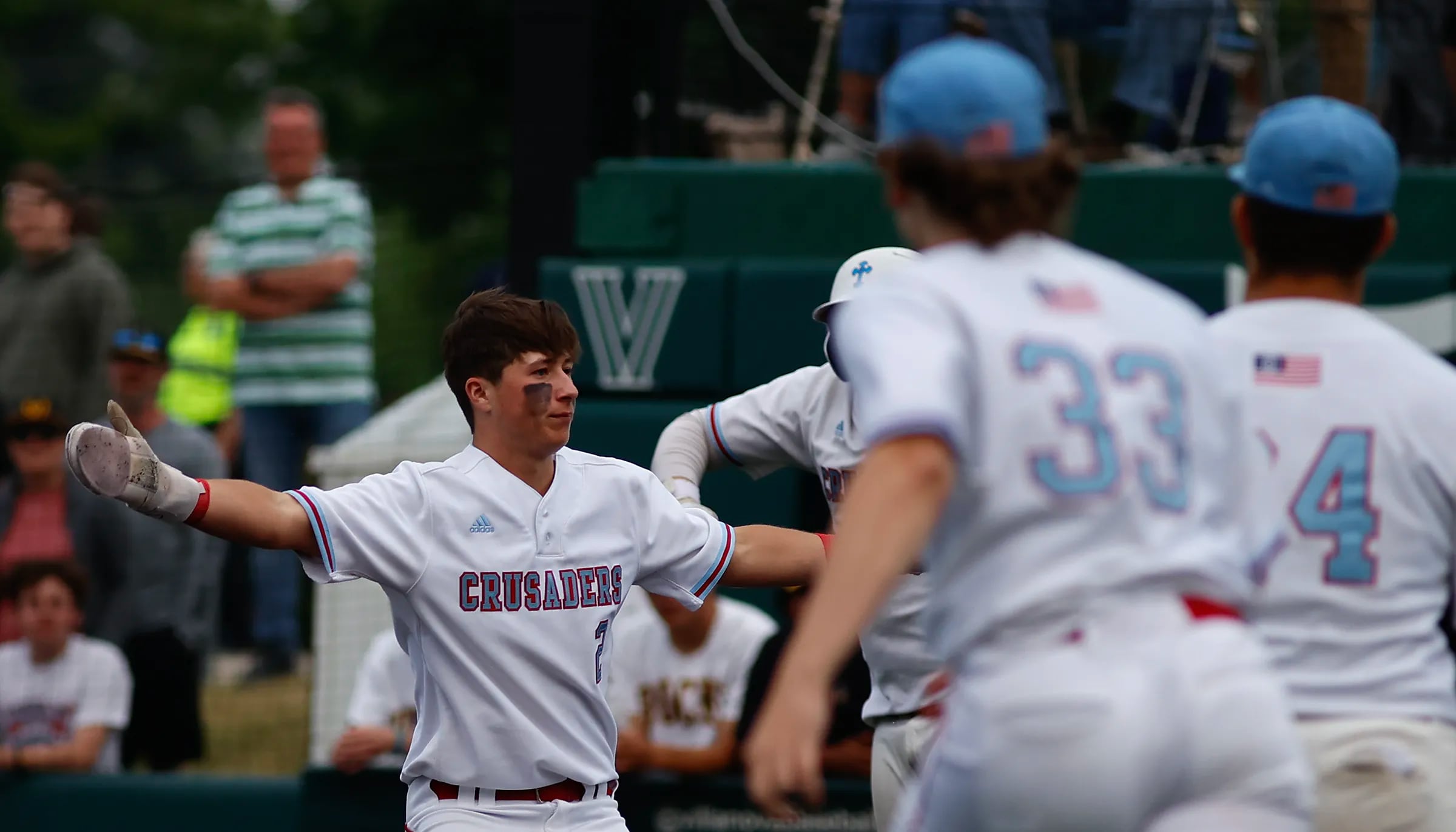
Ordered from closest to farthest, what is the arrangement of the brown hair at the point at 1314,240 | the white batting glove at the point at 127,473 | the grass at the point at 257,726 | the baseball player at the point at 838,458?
the brown hair at the point at 1314,240
the white batting glove at the point at 127,473
the baseball player at the point at 838,458
the grass at the point at 257,726

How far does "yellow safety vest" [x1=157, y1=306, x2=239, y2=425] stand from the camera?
10.3 m

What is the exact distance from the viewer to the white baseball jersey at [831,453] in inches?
183

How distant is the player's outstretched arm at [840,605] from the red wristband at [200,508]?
1775mm

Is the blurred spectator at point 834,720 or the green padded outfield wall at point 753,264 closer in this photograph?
the blurred spectator at point 834,720

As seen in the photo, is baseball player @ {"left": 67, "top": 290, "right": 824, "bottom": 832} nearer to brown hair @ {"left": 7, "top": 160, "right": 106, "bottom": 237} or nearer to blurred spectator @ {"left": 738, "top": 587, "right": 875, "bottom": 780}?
A: blurred spectator @ {"left": 738, "top": 587, "right": 875, "bottom": 780}

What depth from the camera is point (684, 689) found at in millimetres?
7184

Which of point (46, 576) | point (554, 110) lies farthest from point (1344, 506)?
point (46, 576)

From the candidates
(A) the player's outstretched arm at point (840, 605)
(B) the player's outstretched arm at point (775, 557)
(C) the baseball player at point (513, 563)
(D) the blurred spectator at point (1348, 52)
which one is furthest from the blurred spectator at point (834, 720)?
(A) the player's outstretched arm at point (840, 605)

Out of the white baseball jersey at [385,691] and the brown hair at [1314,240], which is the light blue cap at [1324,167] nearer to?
the brown hair at [1314,240]

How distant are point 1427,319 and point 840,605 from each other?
5392 millimetres

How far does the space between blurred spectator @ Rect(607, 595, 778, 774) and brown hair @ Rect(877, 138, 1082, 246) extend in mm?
4426

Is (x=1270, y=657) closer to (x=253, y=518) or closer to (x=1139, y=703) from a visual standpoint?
(x=1139, y=703)

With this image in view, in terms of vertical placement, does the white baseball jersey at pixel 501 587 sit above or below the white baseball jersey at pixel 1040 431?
below

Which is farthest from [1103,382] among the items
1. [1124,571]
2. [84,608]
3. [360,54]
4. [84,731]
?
[360,54]
